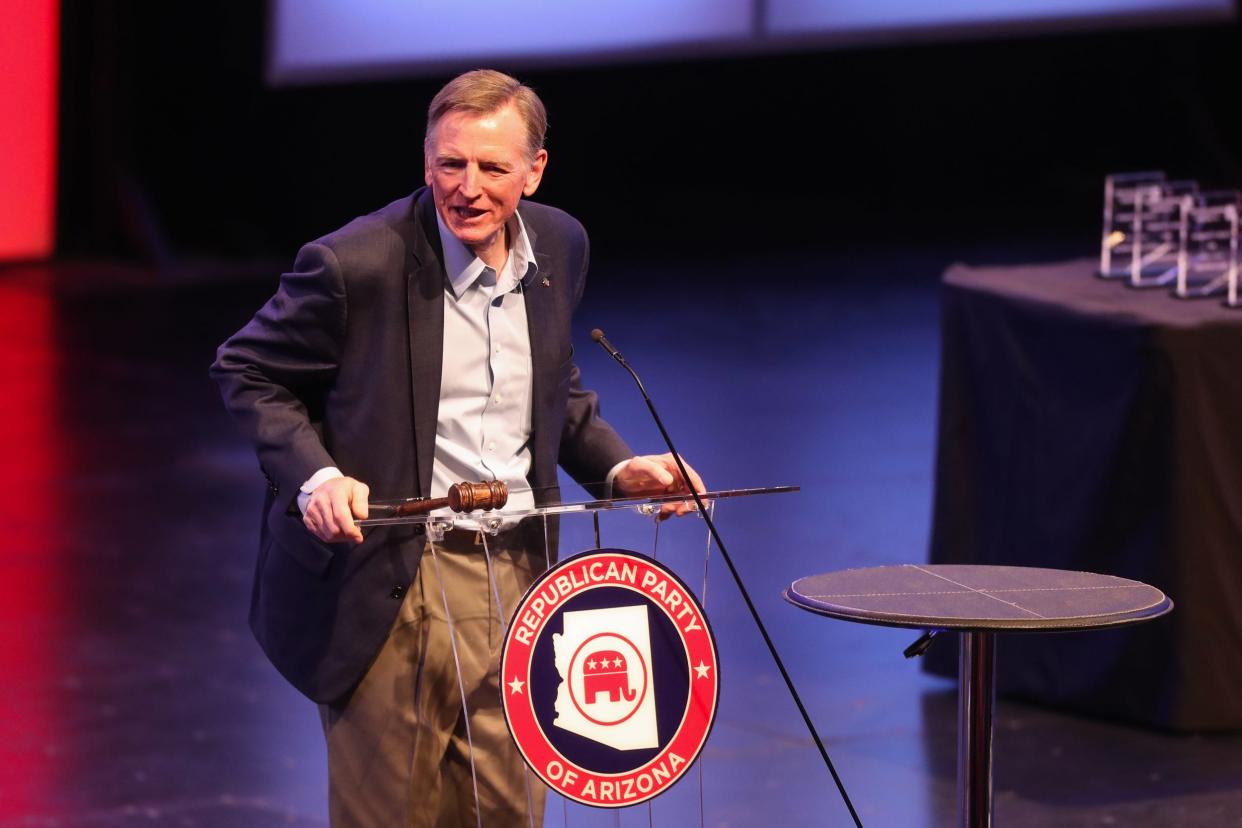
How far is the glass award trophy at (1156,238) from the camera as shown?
458 centimetres

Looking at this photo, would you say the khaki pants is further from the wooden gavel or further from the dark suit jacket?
the wooden gavel

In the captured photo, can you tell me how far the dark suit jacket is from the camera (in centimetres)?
243

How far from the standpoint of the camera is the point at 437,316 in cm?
246

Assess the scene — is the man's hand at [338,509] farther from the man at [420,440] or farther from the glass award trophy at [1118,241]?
the glass award trophy at [1118,241]

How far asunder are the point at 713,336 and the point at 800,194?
14.7ft

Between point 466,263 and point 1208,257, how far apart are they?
2.75 metres

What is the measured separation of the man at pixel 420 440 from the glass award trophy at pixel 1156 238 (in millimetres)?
2441

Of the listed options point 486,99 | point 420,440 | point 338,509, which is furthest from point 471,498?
point 486,99

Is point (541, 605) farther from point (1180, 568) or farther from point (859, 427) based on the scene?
point (859, 427)

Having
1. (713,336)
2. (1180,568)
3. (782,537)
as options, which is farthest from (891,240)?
(1180,568)

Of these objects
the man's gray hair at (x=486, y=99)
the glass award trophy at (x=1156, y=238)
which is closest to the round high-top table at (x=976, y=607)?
the man's gray hair at (x=486, y=99)

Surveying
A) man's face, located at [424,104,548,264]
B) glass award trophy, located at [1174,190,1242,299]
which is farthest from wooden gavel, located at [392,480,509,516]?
glass award trophy, located at [1174,190,1242,299]

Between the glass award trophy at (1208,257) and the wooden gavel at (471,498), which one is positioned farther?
the glass award trophy at (1208,257)

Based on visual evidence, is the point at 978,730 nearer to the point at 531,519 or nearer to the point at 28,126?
the point at 531,519
